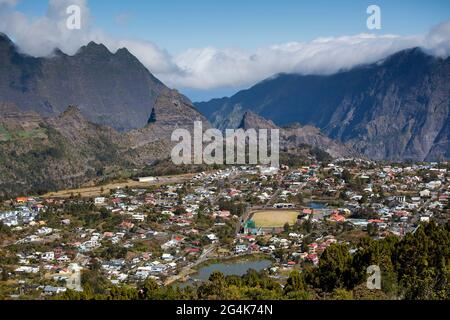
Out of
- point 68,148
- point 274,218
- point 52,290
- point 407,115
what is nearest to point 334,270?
point 52,290

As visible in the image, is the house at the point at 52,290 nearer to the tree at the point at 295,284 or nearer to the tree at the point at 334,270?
the tree at the point at 295,284

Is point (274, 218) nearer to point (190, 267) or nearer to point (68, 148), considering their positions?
point (190, 267)

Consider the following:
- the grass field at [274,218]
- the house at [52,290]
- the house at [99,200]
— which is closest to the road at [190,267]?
the house at [52,290]

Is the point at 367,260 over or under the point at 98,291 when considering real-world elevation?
over

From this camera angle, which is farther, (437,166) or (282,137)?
(282,137)
